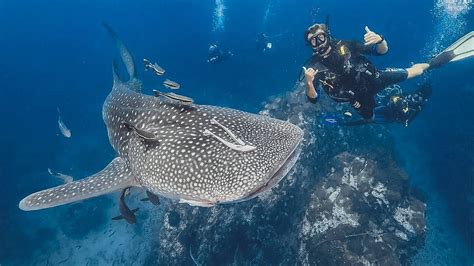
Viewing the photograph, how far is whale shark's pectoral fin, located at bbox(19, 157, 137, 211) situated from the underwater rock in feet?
20.3

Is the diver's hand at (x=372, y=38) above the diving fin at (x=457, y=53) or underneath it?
underneath

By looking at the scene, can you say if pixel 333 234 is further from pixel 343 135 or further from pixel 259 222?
pixel 343 135

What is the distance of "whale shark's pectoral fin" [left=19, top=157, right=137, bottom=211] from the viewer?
432 centimetres

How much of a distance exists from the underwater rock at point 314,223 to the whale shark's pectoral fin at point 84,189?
6.18m

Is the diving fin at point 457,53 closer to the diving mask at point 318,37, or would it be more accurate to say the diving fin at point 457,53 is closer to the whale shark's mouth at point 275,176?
the diving mask at point 318,37

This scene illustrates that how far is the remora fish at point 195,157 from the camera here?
280cm

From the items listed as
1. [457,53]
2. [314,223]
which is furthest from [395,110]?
[314,223]

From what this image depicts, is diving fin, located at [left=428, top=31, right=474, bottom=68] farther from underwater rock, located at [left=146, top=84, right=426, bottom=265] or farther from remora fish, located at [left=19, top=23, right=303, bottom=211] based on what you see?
remora fish, located at [left=19, top=23, right=303, bottom=211]

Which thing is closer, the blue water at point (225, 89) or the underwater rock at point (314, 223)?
the underwater rock at point (314, 223)

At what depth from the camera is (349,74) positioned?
28.4ft

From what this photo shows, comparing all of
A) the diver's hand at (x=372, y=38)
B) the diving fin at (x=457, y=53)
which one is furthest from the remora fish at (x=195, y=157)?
the diving fin at (x=457, y=53)

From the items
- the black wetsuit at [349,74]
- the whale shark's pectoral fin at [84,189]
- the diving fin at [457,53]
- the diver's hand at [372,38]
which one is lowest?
the whale shark's pectoral fin at [84,189]

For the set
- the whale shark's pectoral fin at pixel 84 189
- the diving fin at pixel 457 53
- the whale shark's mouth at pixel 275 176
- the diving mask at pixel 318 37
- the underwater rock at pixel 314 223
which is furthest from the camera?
the diving fin at pixel 457 53

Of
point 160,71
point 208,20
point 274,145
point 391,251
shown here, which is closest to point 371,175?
point 391,251
